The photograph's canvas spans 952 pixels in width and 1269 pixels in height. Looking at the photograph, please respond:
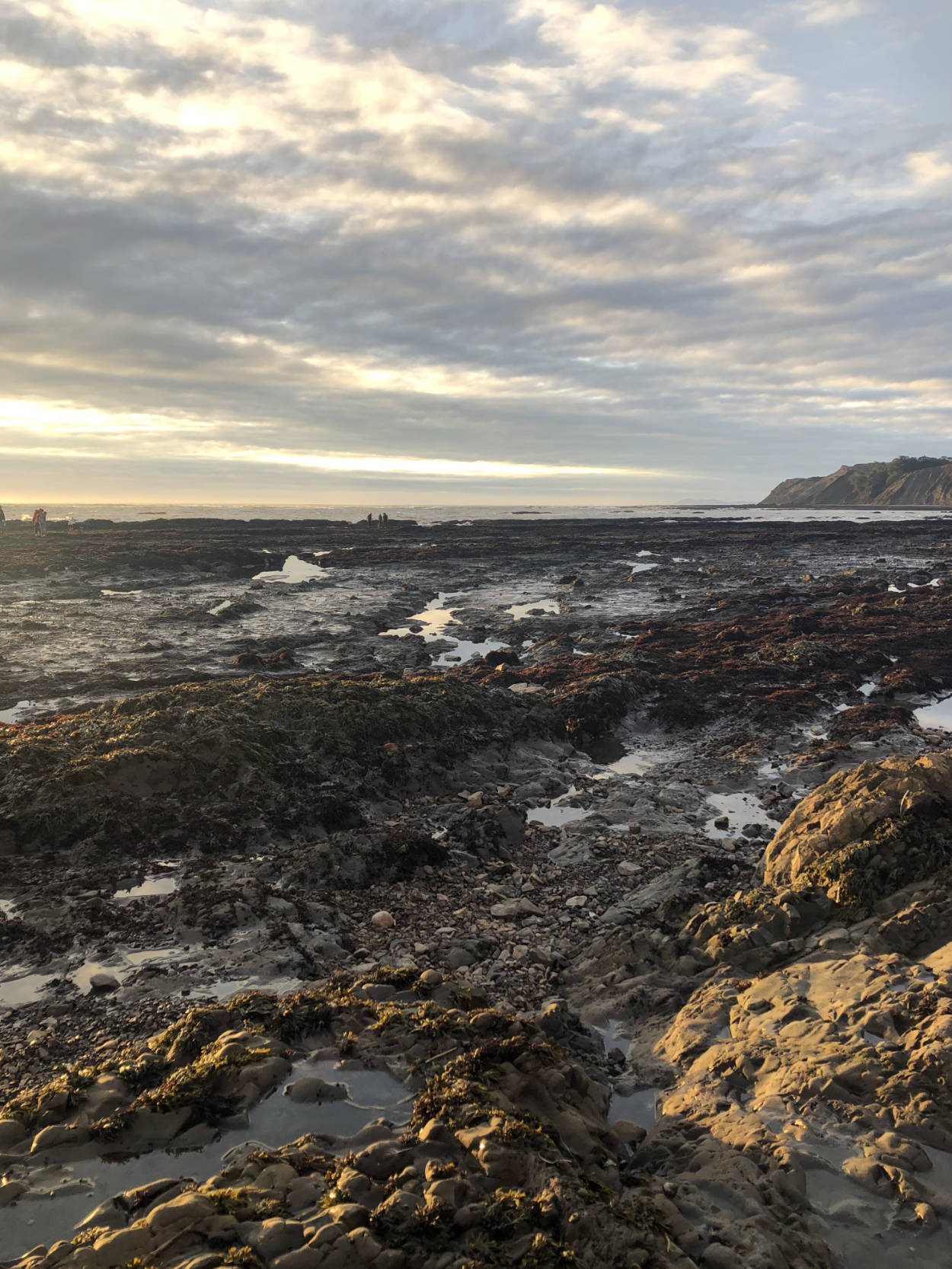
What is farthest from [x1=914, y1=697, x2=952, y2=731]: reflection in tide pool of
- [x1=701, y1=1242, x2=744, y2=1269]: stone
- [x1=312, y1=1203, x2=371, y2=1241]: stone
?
[x1=312, y1=1203, x2=371, y2=1241]: stone

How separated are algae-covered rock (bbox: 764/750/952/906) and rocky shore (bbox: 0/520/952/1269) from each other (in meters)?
0.04

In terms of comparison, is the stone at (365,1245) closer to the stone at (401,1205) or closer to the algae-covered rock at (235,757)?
the stone at (401,1205)

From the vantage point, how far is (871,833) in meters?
8.75

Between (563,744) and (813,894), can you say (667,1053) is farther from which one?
(563,744)

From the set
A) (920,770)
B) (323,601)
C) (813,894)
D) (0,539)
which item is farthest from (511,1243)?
(0,539)

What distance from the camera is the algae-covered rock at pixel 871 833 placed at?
8.21 m

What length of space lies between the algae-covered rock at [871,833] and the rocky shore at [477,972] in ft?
0.14

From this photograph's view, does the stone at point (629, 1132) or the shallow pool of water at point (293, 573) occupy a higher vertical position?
the shallow pool of water at point (293, 573)

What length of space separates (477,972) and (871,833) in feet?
17.5

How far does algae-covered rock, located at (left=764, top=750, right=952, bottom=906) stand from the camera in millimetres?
8211

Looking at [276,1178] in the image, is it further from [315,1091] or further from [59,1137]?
[59,1137]

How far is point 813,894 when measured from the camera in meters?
8.41

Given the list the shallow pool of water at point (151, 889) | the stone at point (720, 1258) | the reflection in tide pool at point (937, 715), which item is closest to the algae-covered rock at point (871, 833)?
the stone at point (720, 1258)

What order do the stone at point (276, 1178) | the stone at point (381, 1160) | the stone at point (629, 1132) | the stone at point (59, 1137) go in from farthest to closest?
1. the stone at point (629, 1132)
2. the stone at point (59, 1137)
3. the stone at point (381, 1160)
4. the stone at point (276, 1178)
